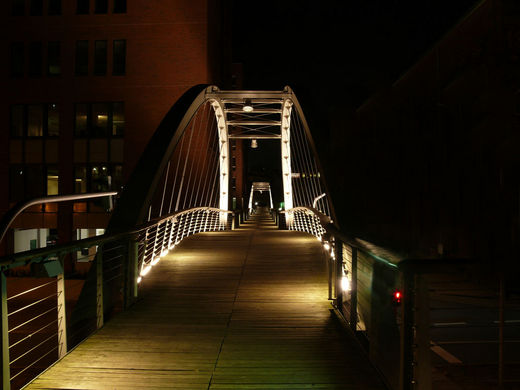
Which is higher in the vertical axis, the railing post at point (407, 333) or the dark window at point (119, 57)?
the dark window at point (119, 57)

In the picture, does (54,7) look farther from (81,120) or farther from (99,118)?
(99,118)

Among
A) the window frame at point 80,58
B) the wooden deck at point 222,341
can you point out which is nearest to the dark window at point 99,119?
the window frame at point 80,58

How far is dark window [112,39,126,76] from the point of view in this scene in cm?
A: 2525

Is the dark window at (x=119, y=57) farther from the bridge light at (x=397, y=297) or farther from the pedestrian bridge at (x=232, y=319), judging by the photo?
the bridge light at (x=397, y=297)

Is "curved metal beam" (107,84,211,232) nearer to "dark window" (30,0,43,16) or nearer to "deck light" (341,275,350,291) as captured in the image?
"deck light" (341,275,350,291)

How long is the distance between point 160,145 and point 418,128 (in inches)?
886

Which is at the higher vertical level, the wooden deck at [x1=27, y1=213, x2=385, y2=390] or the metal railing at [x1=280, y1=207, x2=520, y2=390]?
the metal railing at [x1=280, y1=207, x2=520, y2=390]

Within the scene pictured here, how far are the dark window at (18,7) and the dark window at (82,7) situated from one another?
10.0ft

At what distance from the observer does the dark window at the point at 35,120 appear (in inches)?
1011

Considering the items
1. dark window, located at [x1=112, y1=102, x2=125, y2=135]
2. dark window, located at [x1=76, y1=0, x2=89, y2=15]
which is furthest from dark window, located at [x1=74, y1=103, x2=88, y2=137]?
dark window, located at [x1=76, y1=0, x2=89, y2=15]

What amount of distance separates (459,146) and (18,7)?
2477 cm

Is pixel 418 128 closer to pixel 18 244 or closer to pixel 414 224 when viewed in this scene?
pixel 414 224

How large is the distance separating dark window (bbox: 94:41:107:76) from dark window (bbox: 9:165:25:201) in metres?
6.79

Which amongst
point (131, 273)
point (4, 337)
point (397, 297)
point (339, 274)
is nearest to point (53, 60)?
point (131, 273)
